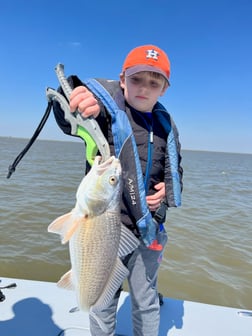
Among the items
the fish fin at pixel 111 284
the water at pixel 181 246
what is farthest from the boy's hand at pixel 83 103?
the water at pixel 181 246

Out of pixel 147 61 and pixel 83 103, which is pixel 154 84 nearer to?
pixel 147 61

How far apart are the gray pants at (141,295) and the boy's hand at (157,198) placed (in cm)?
23

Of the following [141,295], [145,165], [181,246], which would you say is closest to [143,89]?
[145,165]

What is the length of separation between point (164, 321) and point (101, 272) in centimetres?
179

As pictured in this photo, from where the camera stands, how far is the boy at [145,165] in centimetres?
209

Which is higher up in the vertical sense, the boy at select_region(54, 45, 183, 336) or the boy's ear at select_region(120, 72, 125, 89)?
the boy's ear at select_region(120, 72, 125, 89)

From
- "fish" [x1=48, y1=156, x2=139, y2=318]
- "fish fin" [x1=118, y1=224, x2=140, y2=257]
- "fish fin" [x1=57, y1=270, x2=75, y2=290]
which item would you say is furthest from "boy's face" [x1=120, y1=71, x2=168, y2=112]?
"fish fin" [x1=57, y1=270, x2=75, y2=290]

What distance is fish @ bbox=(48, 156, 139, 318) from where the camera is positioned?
5.10ft

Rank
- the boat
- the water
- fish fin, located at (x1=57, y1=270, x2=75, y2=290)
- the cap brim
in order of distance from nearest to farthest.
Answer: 1. fish fin, located at (x1=57, y1=270, x2=75, y2=290)
2. the cap brim
3. the boat
4. the water

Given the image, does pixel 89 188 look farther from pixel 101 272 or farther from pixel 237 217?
pixel 237 217

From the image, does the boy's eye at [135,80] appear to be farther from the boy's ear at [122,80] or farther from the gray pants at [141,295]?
the gray pants at [141,295]

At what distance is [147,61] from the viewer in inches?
80.4

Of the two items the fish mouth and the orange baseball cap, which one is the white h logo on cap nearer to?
the orange baseball cap

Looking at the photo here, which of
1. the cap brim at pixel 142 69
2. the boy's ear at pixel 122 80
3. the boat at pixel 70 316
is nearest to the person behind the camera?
the cap brim at pixel 142 69
